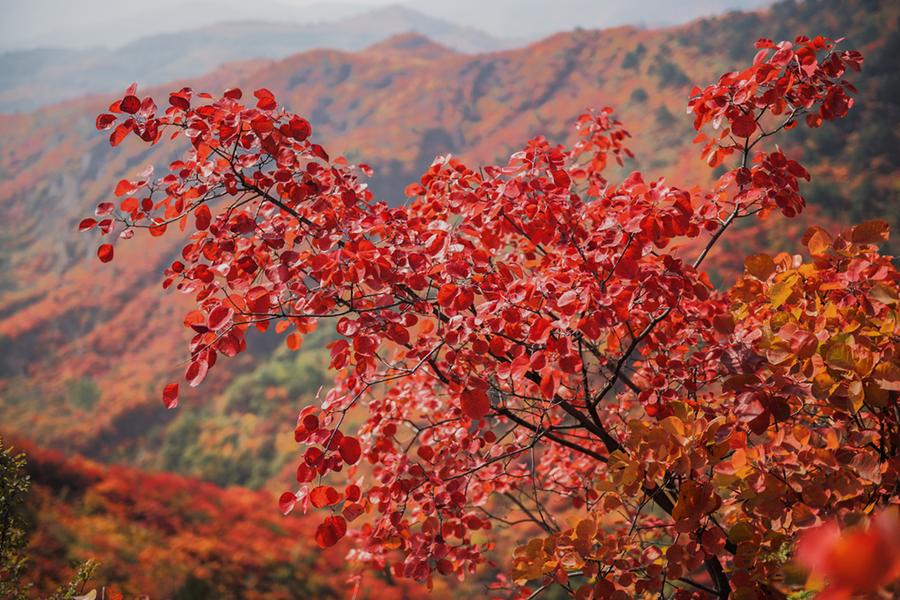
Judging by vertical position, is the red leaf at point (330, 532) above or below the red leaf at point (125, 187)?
below

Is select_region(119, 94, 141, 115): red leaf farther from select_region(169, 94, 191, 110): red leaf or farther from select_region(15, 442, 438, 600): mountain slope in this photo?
select_region(15, 442, 438, 600): mountain slope

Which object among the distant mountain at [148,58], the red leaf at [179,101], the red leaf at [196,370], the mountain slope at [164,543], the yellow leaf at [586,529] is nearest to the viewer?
the red leaf at [196,370]

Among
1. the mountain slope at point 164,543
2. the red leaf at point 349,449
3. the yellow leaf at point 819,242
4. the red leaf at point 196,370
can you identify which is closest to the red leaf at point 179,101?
the red leaf at point 196,370

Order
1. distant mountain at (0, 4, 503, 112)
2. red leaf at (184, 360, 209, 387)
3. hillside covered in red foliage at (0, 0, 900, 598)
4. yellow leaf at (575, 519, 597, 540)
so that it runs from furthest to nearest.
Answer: distant mountain at (0, 4, 503, 112) → hillside covered in red foliage at (0, 0, 900, 598) → yellow leaf at (575, 519, 597, 540) → red leaf at (184, 360, 209, 387)

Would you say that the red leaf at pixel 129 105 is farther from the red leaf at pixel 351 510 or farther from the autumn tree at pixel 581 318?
the red leaf at pixel 351 510

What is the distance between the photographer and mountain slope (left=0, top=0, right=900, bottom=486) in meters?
11.1

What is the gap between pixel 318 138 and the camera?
2306 cm

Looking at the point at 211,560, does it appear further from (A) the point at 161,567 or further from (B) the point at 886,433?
(B) the point at 886,433

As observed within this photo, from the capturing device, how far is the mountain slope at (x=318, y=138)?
11.1 metres

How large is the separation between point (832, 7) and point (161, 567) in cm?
2037

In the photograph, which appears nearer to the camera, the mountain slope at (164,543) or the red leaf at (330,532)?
the red leaf at (330,532)

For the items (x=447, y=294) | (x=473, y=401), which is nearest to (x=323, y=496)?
(x=473, y=401)

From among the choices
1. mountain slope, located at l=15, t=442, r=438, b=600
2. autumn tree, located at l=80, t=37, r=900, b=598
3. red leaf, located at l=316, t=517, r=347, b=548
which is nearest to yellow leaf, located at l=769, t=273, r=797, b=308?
autumn tree, located at l=80, t=37, r=900, b=598

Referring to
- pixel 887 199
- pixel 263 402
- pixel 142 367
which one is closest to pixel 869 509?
pixel 887 199
